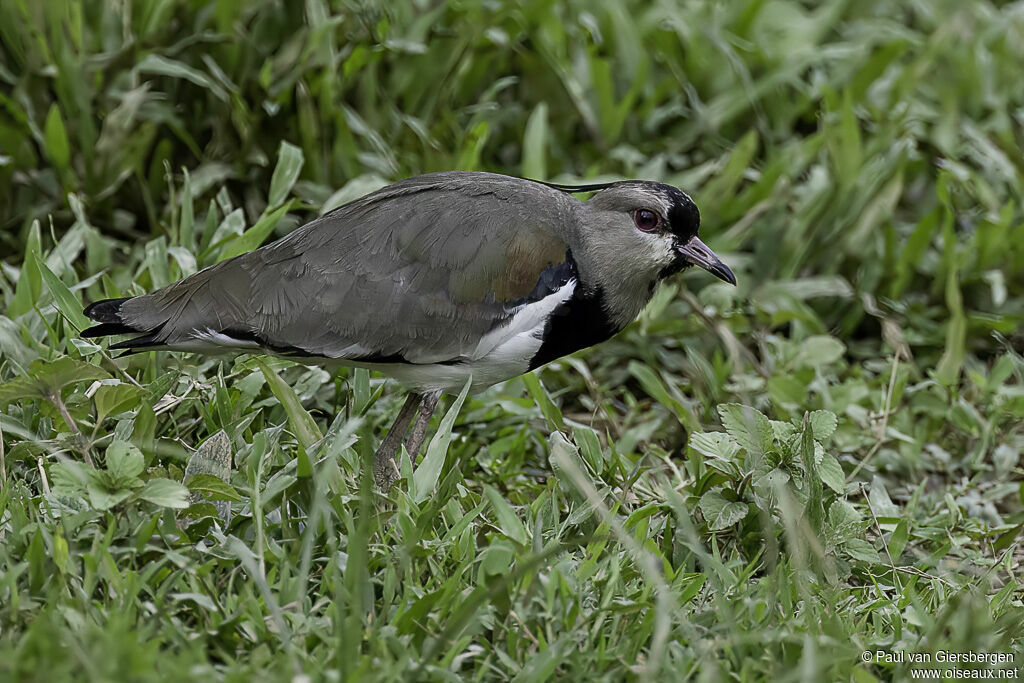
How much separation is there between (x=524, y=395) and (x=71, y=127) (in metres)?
2.09

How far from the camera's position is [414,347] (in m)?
3.34

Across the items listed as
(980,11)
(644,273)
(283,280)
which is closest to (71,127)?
(283,280)

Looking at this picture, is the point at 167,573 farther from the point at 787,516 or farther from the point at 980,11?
the point at 980,11

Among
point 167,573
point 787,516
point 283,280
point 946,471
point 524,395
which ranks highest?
point 283,280

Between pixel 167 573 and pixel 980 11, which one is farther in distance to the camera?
pixel 980 11

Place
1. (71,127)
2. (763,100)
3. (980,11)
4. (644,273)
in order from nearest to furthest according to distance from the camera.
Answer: (644,273), (71,127), (763,100), (980,11)

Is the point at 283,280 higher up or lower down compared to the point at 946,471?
higher up

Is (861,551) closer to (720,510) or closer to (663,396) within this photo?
(720,510)

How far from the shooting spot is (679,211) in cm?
359

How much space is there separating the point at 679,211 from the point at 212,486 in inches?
63.2

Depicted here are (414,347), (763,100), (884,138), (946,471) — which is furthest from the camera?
(763,100)

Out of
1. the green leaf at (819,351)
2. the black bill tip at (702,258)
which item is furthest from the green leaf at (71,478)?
the green leaf at (819,351)

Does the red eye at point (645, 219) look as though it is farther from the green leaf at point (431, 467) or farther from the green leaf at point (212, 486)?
the green leaf at point (212, 486)

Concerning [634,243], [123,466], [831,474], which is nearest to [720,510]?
[831,474]
